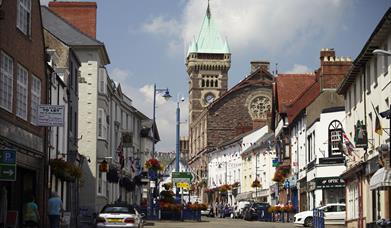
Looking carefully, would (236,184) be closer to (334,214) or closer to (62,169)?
(334,214)

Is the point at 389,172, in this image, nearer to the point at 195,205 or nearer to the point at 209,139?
the point at 195,205

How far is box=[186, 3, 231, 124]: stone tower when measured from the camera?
182 m

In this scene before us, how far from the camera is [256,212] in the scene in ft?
228

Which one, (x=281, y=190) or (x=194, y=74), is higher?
(x=194, y=74)

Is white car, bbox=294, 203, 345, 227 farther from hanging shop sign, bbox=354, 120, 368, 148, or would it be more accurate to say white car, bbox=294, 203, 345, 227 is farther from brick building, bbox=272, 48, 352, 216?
hanging shop sign, bbox=354, 120, 368, 148

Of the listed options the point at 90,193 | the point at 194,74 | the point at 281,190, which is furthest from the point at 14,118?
the point at 194,74

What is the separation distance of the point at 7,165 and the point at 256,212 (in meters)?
48.1

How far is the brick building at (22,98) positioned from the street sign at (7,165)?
4.61 meters

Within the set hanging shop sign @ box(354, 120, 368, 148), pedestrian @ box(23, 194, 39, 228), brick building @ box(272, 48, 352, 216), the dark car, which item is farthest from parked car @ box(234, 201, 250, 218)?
pedestrian @ box(23, 194, 39, 228)

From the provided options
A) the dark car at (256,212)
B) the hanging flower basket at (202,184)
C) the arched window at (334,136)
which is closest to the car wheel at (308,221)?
the arched window at (334,136)

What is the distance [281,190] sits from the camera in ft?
256

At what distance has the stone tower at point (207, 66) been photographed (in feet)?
599

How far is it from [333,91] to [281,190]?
18192mm

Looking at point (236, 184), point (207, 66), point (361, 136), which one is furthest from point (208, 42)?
point (361, 136)
